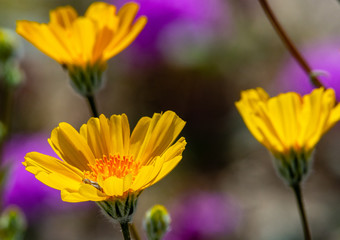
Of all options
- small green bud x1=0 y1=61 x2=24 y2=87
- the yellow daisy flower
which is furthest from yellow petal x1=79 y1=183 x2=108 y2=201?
small green bud x1=0 y1=61 x2=24 y2=87

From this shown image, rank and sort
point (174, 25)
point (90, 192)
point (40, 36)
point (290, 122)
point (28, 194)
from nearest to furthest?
point (90, 192) → point (290, 122) → point (40, 36) → point (28, 194) → point (174, 25)

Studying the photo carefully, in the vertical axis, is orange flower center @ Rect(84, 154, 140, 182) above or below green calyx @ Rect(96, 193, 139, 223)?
above

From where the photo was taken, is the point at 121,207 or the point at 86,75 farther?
the point at 86,75

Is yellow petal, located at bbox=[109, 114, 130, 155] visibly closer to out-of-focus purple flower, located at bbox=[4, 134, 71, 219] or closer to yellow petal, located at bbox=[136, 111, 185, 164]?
yellow petal, located at bbox=[136, 111, 185, 164]

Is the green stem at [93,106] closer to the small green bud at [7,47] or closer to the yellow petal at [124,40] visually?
the yellow petal at [124,40]

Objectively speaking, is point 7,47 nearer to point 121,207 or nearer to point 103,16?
point 103,16

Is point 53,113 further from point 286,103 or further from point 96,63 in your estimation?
point 286,103

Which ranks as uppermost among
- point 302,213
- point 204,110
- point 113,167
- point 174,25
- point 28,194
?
point 174,25

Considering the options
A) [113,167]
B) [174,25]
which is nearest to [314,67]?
[174,25]

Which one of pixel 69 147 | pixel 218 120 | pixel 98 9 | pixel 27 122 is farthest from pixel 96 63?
pixel 27 122
